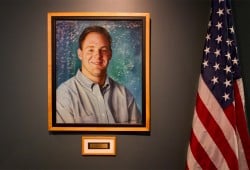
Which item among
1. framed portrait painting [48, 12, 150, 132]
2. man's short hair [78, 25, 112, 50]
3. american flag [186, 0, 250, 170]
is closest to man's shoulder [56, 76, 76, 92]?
framed portrait painting [48, 12, 150, 132]

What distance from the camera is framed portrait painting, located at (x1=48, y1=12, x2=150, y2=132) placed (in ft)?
7.14

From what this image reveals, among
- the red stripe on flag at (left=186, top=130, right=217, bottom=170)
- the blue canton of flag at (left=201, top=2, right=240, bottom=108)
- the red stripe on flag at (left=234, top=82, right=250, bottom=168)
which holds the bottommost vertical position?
the red stripe on flag at (left=186, top=130, right=217, bottom=170)

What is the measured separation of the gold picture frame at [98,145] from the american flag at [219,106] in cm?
53

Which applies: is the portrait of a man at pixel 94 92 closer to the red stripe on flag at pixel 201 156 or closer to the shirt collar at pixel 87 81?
the shirt collar at pixel 87 81

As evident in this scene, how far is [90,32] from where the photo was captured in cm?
219

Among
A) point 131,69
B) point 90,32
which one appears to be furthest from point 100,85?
point 90,32

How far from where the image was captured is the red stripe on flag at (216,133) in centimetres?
202

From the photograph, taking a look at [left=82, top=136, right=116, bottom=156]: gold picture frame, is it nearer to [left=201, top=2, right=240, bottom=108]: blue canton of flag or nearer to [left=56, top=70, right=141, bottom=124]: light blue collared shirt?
[left=56, top=70, right=141, bottom=124]: light blue collared shirt

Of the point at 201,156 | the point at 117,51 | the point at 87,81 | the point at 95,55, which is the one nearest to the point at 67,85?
the point at 87,81

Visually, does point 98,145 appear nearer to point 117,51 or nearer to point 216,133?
point 117,51

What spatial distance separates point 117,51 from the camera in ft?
7.16

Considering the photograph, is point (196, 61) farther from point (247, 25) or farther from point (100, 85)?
point (100, 85)

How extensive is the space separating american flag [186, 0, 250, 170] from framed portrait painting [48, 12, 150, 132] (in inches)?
14.3

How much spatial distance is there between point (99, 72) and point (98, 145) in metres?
0.51
